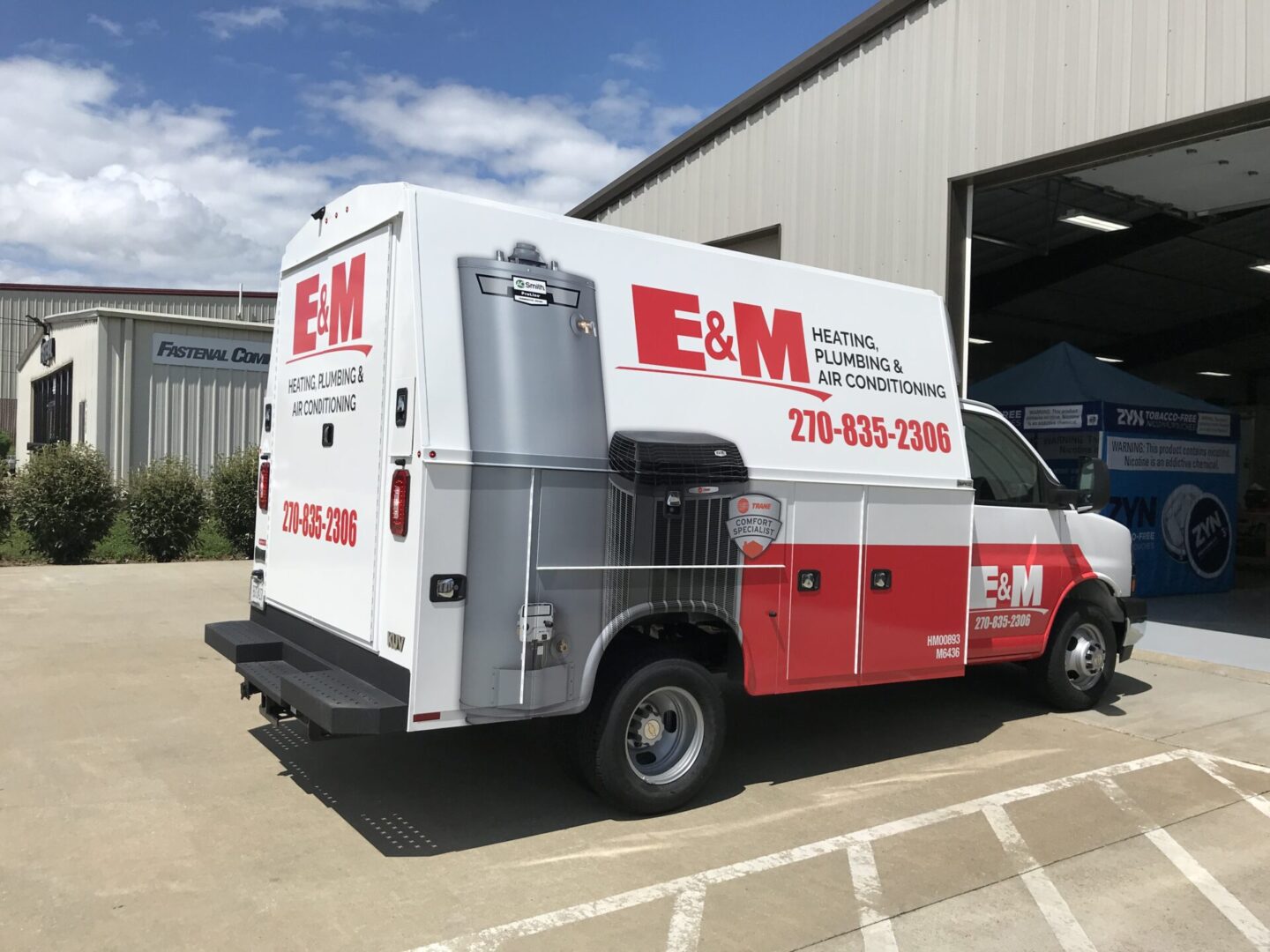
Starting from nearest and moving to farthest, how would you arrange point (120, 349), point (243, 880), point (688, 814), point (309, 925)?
point (309, 925) < point (243, 880) < point (688, 814) < point (120, 349)

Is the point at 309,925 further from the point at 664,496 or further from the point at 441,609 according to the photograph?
the point at 664,496

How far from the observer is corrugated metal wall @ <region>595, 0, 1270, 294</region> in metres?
8.73

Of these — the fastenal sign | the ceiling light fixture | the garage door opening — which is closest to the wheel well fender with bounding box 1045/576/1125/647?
the garage door opening

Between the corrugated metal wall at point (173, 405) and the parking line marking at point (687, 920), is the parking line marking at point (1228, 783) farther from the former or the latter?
the corrugated metal wall at point (173, 405)

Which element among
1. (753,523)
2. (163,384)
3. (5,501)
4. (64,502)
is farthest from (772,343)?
(163,384)

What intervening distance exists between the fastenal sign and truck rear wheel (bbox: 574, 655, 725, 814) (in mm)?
16920

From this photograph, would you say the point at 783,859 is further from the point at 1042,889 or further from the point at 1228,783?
the point at 1228,783

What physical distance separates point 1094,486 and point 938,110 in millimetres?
5303

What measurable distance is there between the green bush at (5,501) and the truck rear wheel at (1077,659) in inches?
519

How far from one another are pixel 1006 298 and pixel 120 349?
54.1ft

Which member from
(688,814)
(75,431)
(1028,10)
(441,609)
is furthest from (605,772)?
(75,431)

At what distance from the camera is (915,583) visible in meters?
6.16

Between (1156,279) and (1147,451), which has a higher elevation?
(1156,279)

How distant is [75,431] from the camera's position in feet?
67.2
